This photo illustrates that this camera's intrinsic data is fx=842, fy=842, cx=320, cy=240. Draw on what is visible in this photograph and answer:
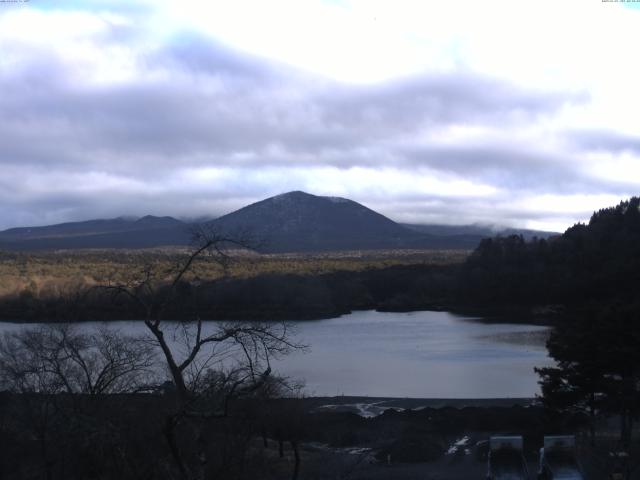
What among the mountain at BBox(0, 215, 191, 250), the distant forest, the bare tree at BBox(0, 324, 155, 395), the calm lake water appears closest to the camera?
the bare tree at BBox(0, 324, 155, 395)

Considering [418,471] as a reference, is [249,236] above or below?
above

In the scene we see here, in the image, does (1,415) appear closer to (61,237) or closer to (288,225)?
(61,237)

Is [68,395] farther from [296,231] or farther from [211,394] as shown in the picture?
[296,231]

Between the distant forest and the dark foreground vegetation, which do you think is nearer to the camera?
the dark foreground vegetation

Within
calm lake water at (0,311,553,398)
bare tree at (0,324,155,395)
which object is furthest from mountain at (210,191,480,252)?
bare tree at (0,324,155,395)

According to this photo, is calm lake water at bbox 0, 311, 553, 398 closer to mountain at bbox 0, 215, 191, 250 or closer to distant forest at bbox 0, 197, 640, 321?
distant forest at bbox 0, 197, 640, 321

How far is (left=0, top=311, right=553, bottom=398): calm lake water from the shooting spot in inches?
1079

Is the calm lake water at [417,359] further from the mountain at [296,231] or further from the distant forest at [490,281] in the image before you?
the mountain at [296,231]

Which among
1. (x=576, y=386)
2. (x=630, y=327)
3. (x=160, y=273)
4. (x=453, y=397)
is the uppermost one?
(x=160, y=273)

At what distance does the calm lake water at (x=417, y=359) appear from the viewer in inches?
1079

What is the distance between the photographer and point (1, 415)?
12305mm

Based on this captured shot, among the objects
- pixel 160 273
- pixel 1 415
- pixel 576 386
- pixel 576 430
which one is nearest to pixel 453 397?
pixel 576 430

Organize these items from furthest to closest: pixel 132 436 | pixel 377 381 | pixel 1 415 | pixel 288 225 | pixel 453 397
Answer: pixel 288 225
pixel 377 381
pixel 453 397
pixel 1 415
pixel 132 436

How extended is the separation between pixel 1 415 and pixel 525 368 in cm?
2261
